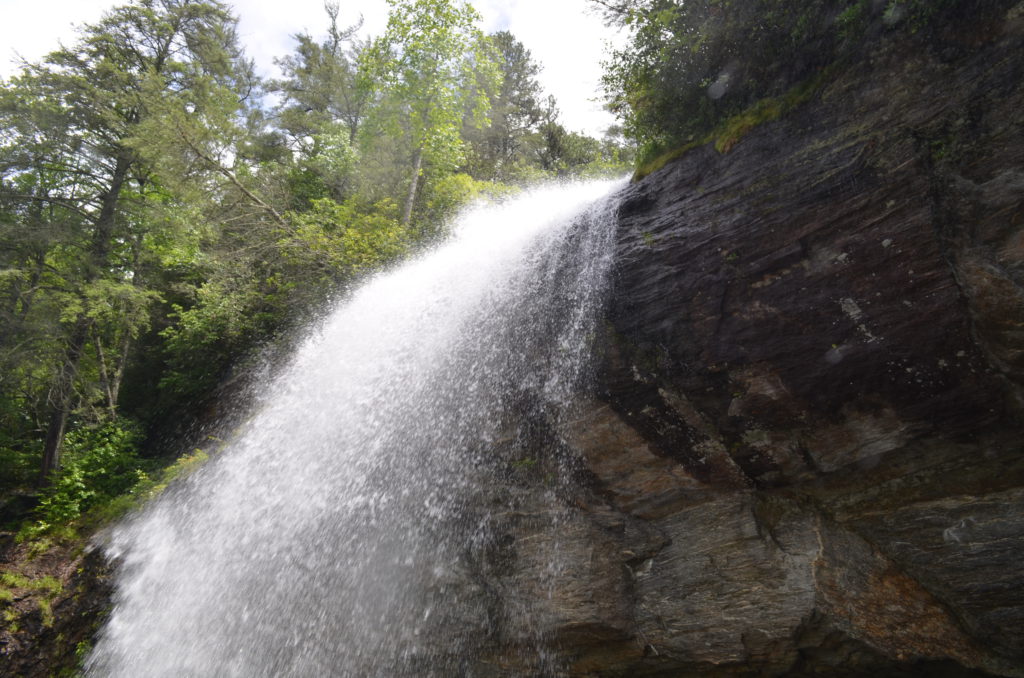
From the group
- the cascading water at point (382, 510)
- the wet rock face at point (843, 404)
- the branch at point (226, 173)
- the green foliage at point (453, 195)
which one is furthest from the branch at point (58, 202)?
the wet rock face at point (843, 404)

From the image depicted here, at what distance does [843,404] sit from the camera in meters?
4.36

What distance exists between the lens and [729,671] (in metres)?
4.30

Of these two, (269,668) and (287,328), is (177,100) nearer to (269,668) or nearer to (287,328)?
(287,328)

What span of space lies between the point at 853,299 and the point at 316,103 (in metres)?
24.0

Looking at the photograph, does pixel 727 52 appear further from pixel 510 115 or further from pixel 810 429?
pixel 510 115

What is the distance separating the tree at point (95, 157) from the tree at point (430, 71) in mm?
4270

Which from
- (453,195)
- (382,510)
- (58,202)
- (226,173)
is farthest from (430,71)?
(382,510)

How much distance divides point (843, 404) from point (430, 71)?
14.2 m

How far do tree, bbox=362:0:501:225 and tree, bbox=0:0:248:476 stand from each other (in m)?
4.27

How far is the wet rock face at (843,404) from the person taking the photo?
387 centimetres

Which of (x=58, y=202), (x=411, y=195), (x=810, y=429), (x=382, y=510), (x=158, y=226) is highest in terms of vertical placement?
(x=58, y=202)

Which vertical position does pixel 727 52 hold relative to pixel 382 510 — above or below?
above

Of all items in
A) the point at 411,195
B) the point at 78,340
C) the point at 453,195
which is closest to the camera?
the point at 78,340

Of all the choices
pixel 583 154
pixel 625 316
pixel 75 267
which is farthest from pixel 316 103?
pixel 625 316
